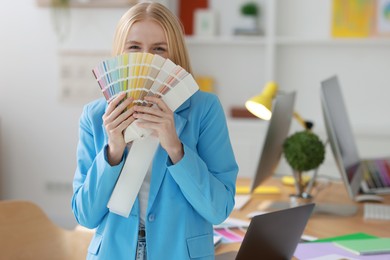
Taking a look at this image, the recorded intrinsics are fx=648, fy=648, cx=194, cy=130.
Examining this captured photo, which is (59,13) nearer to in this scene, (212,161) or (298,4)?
(298,4)

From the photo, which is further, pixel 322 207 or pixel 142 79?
pixel 322 207

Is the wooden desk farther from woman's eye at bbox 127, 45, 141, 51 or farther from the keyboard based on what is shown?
woman's eye at bbox 127, 45, 141, 51

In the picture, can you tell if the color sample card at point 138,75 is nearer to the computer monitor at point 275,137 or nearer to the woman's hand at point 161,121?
the woman's hand at point 161,121

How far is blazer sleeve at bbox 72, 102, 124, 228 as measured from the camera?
1.47 meters

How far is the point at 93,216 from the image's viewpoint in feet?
4.95

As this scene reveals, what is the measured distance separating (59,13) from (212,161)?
3475mm

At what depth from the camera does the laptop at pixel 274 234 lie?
155 cm

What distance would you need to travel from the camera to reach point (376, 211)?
2.48 meters

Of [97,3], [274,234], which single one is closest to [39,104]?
[97,3]

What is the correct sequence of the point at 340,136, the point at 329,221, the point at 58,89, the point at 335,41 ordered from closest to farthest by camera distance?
the point at 329,221 < the point at 340,136 < the point at 335,41 < the point at 58,89

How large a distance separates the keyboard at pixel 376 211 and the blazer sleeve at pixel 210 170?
1.06m

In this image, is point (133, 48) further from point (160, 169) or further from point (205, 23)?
point (205, 23)

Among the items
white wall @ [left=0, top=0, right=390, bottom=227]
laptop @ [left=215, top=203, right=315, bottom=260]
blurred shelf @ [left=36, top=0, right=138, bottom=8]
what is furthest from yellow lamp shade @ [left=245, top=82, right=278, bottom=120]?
blurred shelf @ [left=36, top=0, right=138, bottom=8]

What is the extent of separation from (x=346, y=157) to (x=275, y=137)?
38cm
